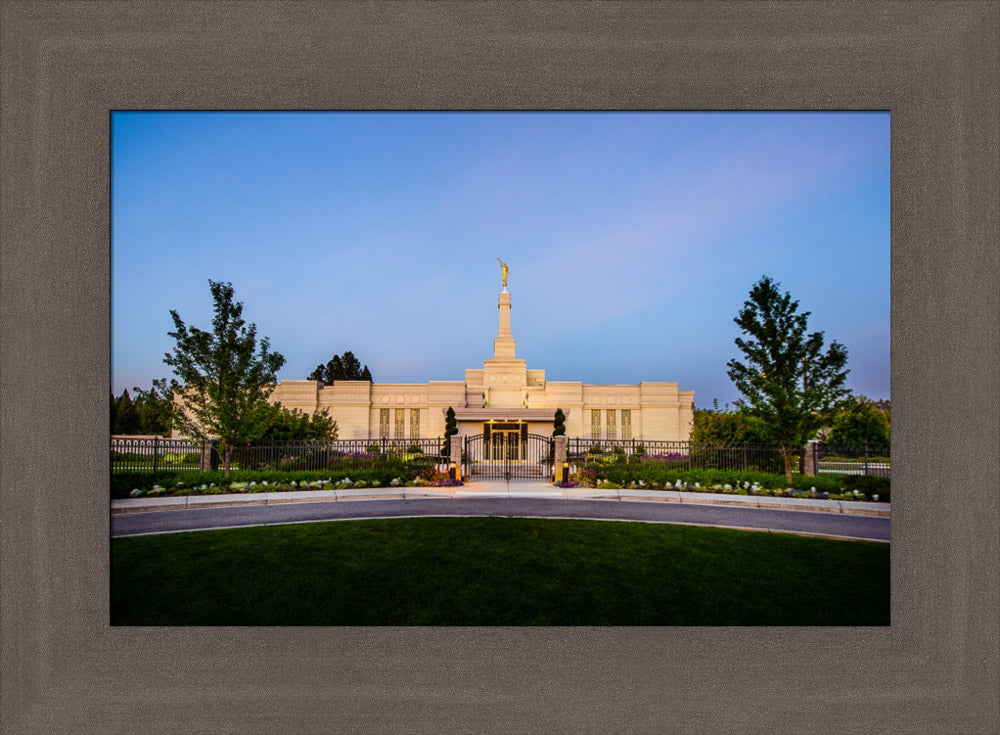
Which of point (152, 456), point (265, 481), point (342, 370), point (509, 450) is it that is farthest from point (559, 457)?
point (342, 370)

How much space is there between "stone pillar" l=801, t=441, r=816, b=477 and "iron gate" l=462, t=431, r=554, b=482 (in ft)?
21.5

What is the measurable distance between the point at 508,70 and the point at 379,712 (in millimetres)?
4568

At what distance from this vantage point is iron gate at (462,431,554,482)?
1430 centimetres

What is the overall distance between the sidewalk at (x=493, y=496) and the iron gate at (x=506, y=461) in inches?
91.9

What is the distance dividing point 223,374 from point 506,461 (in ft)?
27.1

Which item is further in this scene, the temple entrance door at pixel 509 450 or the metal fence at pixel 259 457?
the temple entrance door at pixel 509 450

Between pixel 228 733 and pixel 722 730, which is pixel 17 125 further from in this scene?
pixel 722 730

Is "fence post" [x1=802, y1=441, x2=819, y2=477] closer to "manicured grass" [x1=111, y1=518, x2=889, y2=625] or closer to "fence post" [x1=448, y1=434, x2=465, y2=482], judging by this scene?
"manicured grass" [x1=111, y1=518, x2=889, y2=625]

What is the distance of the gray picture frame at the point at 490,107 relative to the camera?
332cm

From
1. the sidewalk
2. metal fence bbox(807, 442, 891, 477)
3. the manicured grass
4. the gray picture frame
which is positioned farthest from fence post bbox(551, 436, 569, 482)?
the gray picture frame

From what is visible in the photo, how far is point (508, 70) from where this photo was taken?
143 inches

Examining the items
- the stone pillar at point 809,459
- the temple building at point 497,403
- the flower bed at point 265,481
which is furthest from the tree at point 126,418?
the stone pillar at point 809,459

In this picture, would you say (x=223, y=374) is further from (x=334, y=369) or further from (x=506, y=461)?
(x=334, y=369)

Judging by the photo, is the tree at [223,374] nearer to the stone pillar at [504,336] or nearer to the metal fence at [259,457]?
the metal fence at [259,457]
